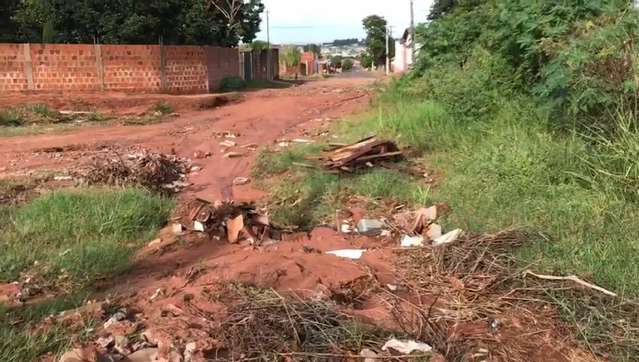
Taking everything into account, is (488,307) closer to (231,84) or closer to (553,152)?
(553,152)

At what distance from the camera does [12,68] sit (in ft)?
61.3

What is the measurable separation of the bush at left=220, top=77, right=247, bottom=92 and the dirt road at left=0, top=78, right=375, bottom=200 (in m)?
5.26

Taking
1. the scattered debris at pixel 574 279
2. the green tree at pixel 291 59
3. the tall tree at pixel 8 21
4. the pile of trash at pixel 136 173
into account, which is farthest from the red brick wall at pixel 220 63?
the green tree at pixel 291 59

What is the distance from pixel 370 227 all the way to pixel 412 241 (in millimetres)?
587

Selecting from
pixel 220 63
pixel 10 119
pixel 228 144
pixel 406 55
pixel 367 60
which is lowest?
pixel 228 144

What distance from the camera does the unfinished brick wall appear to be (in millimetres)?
18797

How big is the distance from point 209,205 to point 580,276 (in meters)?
3.43

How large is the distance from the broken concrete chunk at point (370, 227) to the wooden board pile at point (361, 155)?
183 centimetres

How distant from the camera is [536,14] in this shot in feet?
23.0

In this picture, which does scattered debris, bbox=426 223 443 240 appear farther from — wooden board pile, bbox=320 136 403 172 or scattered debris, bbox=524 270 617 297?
wooden board pile, bbox=320 136 403 172

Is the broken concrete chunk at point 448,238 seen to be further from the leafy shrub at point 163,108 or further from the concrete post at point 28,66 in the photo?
the concrete post at point 28,66

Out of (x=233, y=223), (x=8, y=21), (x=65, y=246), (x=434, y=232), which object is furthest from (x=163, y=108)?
(x=434, y=232)

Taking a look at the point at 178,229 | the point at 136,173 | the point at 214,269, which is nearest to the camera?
the point at 214,269

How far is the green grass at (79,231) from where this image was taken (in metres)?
4.52
